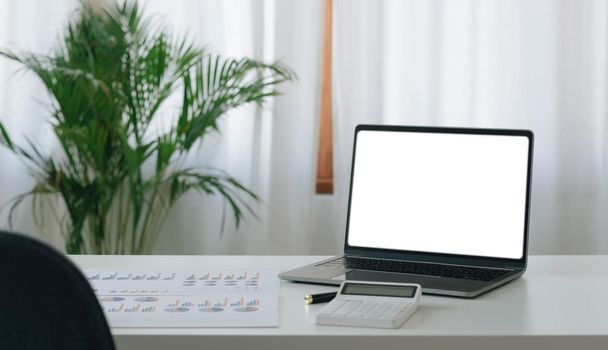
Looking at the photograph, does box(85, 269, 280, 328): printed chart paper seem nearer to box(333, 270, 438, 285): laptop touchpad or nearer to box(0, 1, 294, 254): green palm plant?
box(333, 270, 438, 285): laptop touchpad

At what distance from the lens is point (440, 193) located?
5.85ft

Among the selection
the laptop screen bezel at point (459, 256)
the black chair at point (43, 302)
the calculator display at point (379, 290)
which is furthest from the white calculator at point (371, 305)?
the black chair at point (43, 302)

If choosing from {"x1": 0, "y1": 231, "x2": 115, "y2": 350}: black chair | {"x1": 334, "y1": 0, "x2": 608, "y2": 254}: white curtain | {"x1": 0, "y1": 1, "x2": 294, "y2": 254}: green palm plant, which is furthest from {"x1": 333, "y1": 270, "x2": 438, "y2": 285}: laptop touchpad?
{"x1": 334, "y1": 0, "x2": 608, "y2": 254}: white curtain

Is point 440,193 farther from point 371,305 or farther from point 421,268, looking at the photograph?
point 371,305

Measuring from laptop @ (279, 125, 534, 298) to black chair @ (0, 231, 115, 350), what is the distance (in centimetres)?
78

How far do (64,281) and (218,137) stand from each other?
2747 mm

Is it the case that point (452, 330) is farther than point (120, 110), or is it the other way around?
point (120, 110)

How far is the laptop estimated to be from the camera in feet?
5.59

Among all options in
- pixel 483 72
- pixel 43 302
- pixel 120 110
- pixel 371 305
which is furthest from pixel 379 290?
pixel 483 72

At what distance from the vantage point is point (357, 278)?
5.31ft

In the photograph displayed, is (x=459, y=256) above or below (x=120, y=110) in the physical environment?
below

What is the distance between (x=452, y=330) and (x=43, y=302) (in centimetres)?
62

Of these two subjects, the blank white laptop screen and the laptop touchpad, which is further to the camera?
the blank white laptop screen

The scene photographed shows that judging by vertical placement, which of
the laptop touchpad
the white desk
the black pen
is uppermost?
the laptop touchpad
